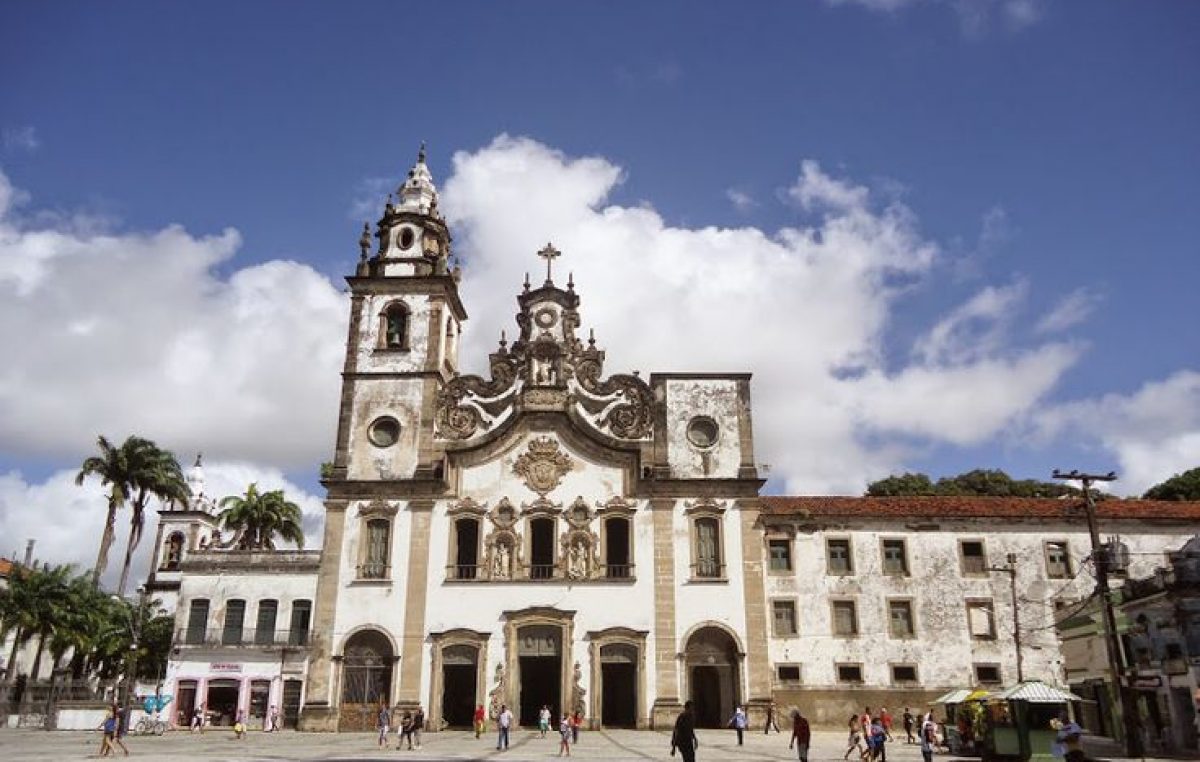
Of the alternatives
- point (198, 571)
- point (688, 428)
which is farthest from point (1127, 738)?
point (198, 571)

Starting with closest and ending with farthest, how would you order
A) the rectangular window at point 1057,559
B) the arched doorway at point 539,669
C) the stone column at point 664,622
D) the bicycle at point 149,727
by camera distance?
the stone column at point 664,622
the bicycle at point 149,727
the arched doorway at point 539,669
the rectangular window at point 1057,559

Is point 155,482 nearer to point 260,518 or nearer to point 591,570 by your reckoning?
point 260,518

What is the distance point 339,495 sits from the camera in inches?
1388

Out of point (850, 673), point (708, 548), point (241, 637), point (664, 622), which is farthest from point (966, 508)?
point (241, 637)

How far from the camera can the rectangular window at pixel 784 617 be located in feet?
111

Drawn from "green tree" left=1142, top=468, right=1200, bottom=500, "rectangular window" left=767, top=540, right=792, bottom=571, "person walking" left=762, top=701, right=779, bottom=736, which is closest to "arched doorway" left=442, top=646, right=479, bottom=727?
"person walking" left=762, top=701, right=779, bottom=736

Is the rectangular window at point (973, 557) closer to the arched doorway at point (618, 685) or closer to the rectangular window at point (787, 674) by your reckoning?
the rectangular window at point (787, 674)

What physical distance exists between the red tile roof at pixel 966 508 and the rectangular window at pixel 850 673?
5538 millimetres

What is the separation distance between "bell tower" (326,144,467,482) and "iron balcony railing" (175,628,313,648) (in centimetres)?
674

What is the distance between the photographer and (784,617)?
34.1 m

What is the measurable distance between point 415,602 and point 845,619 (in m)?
15.9

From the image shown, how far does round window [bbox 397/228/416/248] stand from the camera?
4041 centimetres

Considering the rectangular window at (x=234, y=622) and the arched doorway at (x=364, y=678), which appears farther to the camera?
the rectangular window at (x=234, y=622)

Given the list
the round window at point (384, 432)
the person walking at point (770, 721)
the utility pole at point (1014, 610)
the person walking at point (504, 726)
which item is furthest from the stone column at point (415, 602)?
the utility pole at point (1014, 610)
